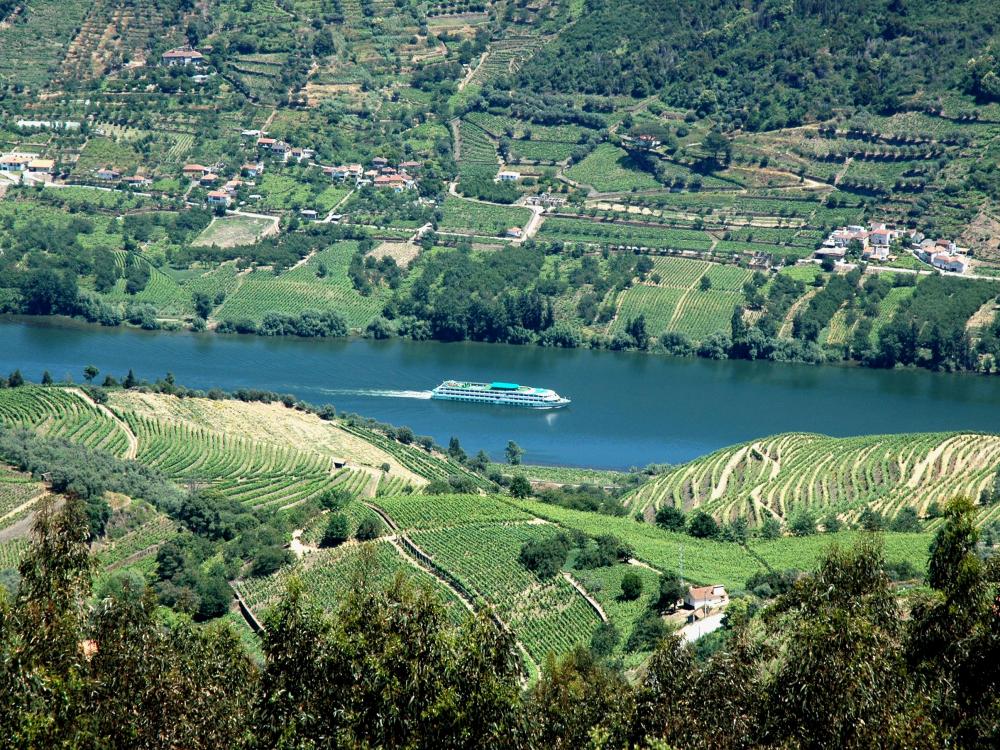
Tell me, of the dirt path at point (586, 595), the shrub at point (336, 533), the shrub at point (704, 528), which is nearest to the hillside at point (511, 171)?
the shrub at point (704, 528)

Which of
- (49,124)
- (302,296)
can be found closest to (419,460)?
(302,296)

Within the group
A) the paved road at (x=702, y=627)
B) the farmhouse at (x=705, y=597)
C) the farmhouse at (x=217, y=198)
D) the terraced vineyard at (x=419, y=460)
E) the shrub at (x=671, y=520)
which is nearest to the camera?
the paved road at (x=702, y=627)

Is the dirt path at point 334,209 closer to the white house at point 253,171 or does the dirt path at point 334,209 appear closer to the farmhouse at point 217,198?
the white house at point 253,171

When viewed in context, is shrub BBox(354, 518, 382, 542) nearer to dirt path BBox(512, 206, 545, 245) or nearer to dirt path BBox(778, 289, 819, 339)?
dirt path BBox(778, 289, 819, 339)

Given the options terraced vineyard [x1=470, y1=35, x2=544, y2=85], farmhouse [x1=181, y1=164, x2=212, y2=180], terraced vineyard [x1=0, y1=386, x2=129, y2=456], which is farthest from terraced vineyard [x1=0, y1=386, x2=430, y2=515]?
terraced vineyard [x1=470, y1=35, x2=544, y2=85]

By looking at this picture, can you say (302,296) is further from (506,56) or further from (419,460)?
(506,56)
